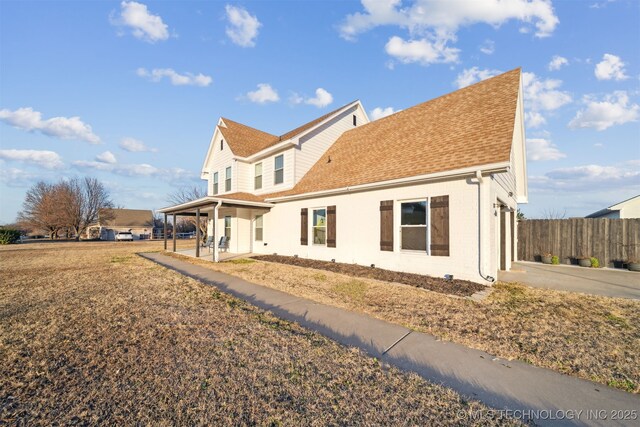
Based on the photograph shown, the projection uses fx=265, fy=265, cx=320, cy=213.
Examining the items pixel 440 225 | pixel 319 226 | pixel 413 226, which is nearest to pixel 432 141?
pixel 413 226

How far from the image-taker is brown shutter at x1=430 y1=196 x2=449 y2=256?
736 cm

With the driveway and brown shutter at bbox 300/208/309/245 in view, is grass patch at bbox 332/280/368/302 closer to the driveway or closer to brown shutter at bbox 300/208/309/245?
the driveway

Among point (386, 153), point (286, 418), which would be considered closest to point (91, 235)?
point (386, 153)

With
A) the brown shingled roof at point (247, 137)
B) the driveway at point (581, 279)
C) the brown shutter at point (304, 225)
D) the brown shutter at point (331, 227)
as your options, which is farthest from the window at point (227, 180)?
the driveway at point (581, 279)

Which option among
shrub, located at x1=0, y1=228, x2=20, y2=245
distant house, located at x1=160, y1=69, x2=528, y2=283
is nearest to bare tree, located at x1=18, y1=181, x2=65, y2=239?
shrub, located at x1=0, y1=228, x2=20, y2=245

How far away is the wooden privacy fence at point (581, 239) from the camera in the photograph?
380 inches

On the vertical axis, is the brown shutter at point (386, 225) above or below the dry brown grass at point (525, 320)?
above

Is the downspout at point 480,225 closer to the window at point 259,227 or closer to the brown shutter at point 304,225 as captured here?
the brown shutter at point 304,225

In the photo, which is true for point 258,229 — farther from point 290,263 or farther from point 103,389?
point 103,389

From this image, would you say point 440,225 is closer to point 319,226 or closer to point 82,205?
point 319,226

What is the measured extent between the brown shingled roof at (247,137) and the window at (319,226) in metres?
5.90

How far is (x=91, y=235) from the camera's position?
51594 mm

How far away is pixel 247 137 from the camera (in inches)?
695

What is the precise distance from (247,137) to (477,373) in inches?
688
